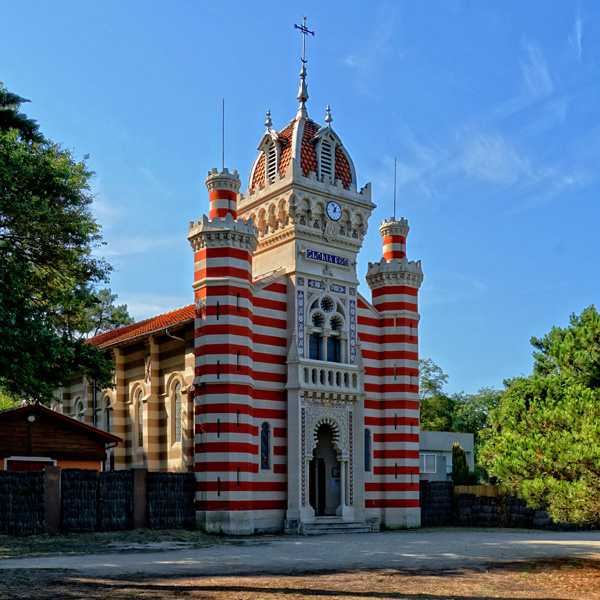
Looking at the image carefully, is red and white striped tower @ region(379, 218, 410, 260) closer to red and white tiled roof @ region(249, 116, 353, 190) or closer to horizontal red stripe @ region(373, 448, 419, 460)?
red and white tiled roof @ region(249, 116, 353, 190)

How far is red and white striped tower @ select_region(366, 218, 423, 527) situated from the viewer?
35.0 metres

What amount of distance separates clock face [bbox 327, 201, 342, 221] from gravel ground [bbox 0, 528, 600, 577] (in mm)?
13220

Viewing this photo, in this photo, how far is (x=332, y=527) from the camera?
31797 millimetres

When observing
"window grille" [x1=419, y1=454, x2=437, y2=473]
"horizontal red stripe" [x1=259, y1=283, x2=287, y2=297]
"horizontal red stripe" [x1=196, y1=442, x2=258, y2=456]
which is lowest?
"window grille" [x1=419, y1=454, x2=437, y2=473]

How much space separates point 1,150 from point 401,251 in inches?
778

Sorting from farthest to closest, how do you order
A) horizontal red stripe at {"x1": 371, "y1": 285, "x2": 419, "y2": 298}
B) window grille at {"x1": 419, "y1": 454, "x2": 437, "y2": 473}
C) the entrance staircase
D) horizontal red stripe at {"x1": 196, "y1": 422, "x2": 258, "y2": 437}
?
window grille at {"x1": 419, "y1": 454, "x2": 437, "y2": 473}, horizontal red stripe at {"x1": 371, "y1": 285, "x2": 419, "y2": 298}, the entrance staircase, horizontal red stripe at {"x1": 196, "y1": 422, "x2": 258, "y2": 437}

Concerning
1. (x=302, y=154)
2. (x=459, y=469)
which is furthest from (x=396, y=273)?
(x=459, y=469)

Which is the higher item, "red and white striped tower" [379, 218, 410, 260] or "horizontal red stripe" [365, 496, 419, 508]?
"red and white striped tower" [379, 218, 410, 260]

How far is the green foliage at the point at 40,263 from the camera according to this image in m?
22.2

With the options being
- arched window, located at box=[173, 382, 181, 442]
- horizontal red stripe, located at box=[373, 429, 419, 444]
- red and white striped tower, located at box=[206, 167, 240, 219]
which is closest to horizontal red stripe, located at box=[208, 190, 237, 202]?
red and white striped tower, located at box=[206, 167, 240, 219]

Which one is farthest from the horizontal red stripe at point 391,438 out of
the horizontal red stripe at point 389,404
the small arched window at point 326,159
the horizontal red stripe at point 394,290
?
the small arched window at point 326,159

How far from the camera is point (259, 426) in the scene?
1238 inches

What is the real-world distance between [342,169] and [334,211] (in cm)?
258

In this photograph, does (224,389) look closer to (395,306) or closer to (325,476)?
(325,476)
